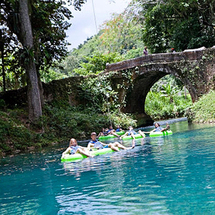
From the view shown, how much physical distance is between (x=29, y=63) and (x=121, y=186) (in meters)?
11.2

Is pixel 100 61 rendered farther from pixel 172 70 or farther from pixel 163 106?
pixel 172 70

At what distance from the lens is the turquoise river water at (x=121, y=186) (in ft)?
12.8

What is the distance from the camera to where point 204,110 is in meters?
16.2

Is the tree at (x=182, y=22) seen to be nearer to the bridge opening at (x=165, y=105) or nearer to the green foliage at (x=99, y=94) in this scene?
the green foliage at (x=99, y=94)

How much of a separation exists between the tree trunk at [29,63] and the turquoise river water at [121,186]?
7.26 meters

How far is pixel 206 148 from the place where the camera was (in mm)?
7891

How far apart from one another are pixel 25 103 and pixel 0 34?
4.55 m

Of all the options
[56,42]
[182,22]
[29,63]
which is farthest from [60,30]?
[182,22]

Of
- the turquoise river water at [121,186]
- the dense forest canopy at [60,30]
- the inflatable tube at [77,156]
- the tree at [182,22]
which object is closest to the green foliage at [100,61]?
the dense forest canopy at [60,30]

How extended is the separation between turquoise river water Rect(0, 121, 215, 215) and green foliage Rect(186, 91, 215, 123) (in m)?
8.07

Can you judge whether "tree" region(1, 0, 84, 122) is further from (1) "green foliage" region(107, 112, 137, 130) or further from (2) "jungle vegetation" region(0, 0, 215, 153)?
(1) "green foliage" region(107, 112, 137, 130)

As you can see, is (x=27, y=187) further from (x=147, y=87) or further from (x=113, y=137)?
(x=147, y=87)

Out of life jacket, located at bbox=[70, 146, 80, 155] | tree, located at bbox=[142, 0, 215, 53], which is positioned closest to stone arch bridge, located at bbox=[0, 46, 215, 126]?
tree, located at bbox=[142, 0, 215, 53]

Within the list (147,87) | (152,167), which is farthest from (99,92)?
(152,167)
